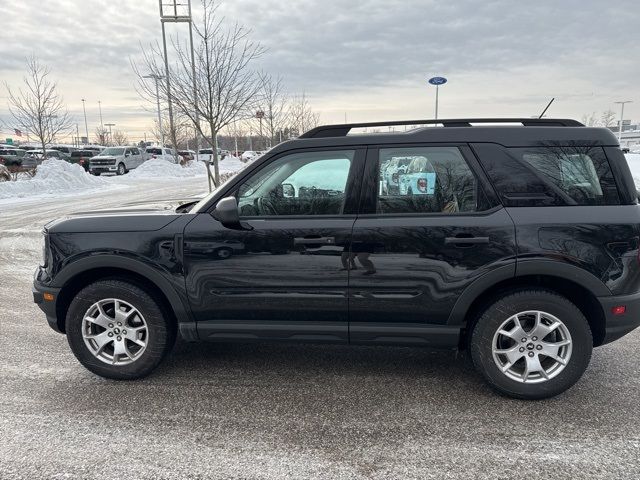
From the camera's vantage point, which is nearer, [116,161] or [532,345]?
[532,345]

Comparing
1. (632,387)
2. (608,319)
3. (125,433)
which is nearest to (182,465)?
(125,433)

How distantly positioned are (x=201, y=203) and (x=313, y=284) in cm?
104

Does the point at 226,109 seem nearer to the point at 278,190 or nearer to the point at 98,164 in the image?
the point at 278,190

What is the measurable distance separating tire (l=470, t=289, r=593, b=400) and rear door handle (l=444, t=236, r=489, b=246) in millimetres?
438

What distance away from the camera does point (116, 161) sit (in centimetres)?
3091

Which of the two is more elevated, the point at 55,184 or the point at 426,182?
the point at 426,182

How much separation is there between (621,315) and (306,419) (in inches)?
85.9

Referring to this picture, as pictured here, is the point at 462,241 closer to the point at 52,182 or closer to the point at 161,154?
the point at 52,182

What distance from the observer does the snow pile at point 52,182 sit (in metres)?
18.3

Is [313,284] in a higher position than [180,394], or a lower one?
higher

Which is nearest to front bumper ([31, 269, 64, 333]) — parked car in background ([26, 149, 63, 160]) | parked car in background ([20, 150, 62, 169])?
parked car in background ([20, 150, 62, 169])

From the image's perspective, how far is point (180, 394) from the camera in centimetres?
340

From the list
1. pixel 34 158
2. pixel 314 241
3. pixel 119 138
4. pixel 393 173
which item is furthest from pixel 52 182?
pixel 119 138

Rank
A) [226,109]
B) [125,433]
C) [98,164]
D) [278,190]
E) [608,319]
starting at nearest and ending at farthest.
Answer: [125,433], [608,319], [278,190], [226,109], [98,164]
